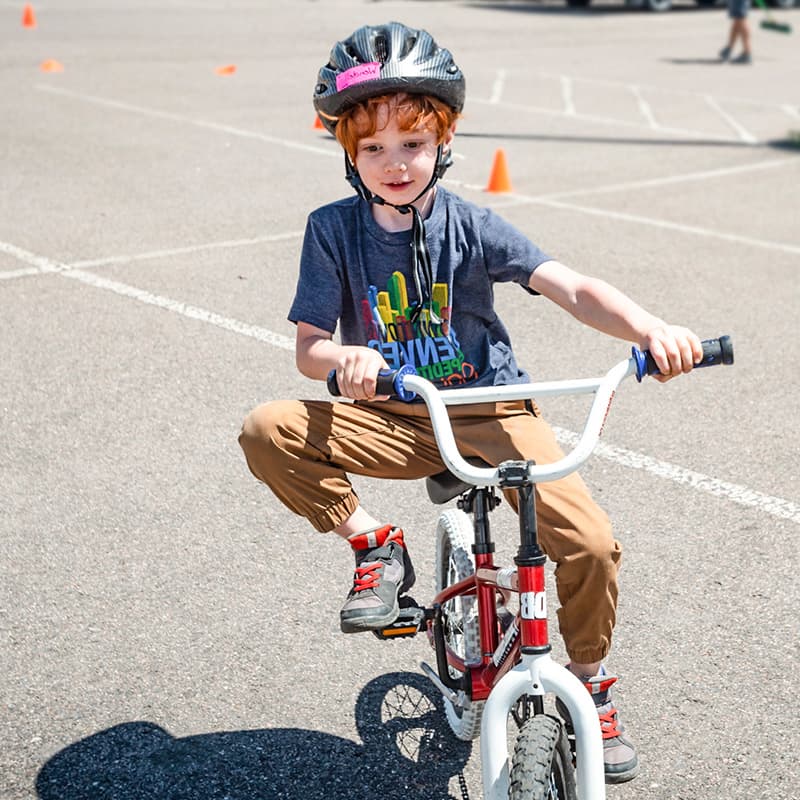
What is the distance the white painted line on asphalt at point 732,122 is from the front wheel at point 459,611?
10262 mm

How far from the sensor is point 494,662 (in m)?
3.16

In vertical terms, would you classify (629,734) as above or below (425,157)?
below

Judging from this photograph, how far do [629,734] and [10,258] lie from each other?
5.49 metres

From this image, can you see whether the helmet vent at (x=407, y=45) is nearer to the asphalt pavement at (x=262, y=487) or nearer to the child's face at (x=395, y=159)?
the child's face at (x=395, y=159)

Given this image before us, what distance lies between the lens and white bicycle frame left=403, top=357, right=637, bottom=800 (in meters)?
2.55

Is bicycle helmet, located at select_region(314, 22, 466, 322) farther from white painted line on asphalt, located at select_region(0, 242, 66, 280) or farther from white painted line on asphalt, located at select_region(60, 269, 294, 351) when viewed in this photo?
white painted line on asphalt, located at select_region(0, 242, 66, 280)

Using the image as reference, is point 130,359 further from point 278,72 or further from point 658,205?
point 278,72

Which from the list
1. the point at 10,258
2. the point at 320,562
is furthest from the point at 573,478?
the point at 10,258

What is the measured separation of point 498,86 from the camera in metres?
16.3

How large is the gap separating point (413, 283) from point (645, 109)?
40.2 feet

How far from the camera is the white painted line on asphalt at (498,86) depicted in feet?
50.1

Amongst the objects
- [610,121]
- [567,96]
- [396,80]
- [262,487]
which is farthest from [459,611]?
[567,96]

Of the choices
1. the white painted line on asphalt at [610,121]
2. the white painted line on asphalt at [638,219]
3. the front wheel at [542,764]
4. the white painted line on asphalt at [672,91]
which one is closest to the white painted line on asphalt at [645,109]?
the white painted line on asphalt at [610,121]

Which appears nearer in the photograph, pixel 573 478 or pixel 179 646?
pixel 573 478
